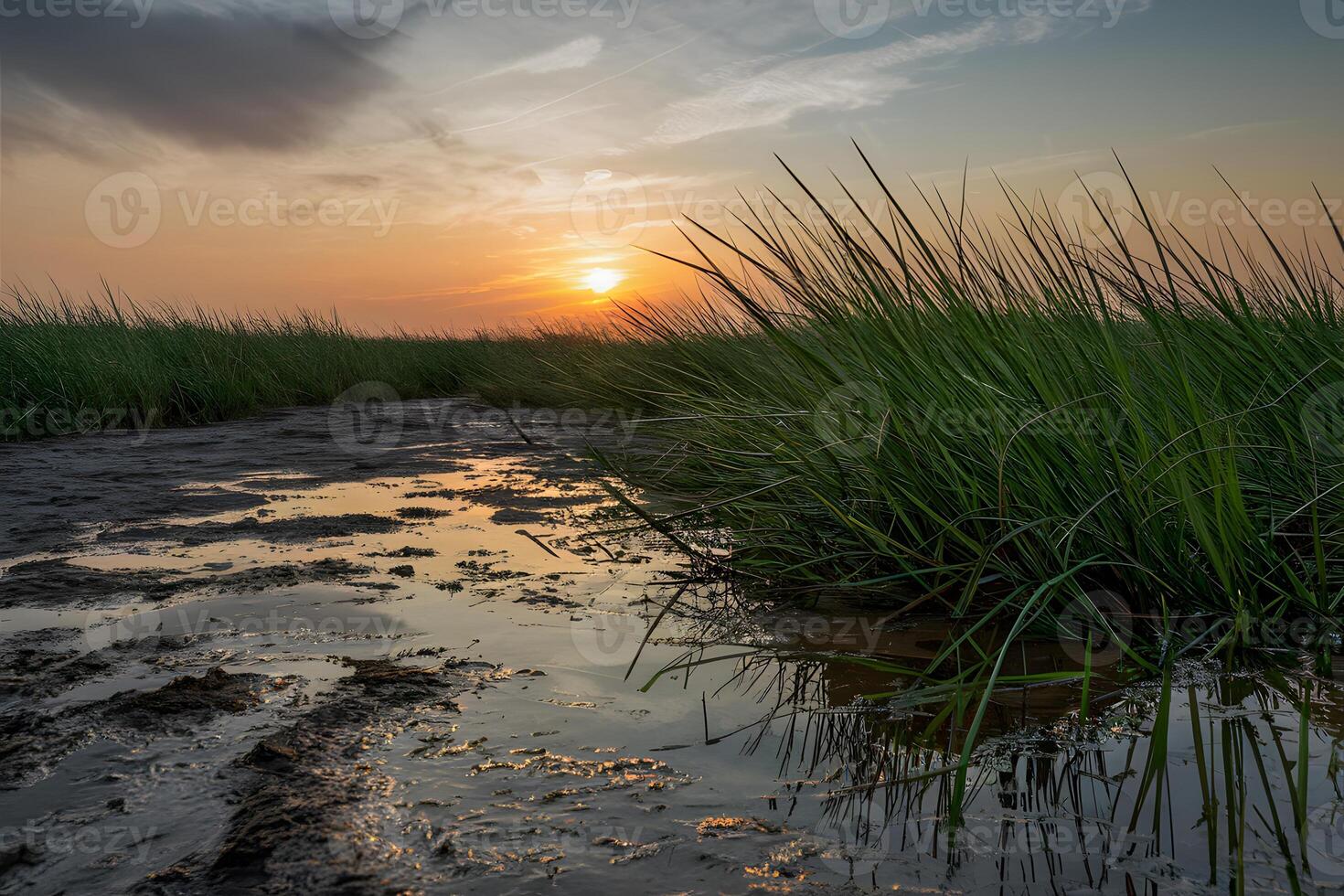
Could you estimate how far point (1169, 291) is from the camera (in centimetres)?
218

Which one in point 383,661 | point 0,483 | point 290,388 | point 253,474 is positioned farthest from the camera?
point 290,388

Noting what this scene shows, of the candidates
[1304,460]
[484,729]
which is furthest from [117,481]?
[1304,460]

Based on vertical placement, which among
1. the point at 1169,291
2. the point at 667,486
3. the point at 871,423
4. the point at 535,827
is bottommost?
the point at 535,827

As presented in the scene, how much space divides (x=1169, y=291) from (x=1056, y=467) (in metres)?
0.61

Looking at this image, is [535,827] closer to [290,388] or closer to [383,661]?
[383,661]

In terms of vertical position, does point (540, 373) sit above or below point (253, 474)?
above

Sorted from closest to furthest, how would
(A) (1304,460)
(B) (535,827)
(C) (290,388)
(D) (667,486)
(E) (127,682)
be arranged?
1. (B) (535,827)
2. (E) (127,682)
3. (A) (1304,460)
4. (D) (667,486)
5. (C) (290,388)

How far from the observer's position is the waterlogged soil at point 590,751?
113cm
